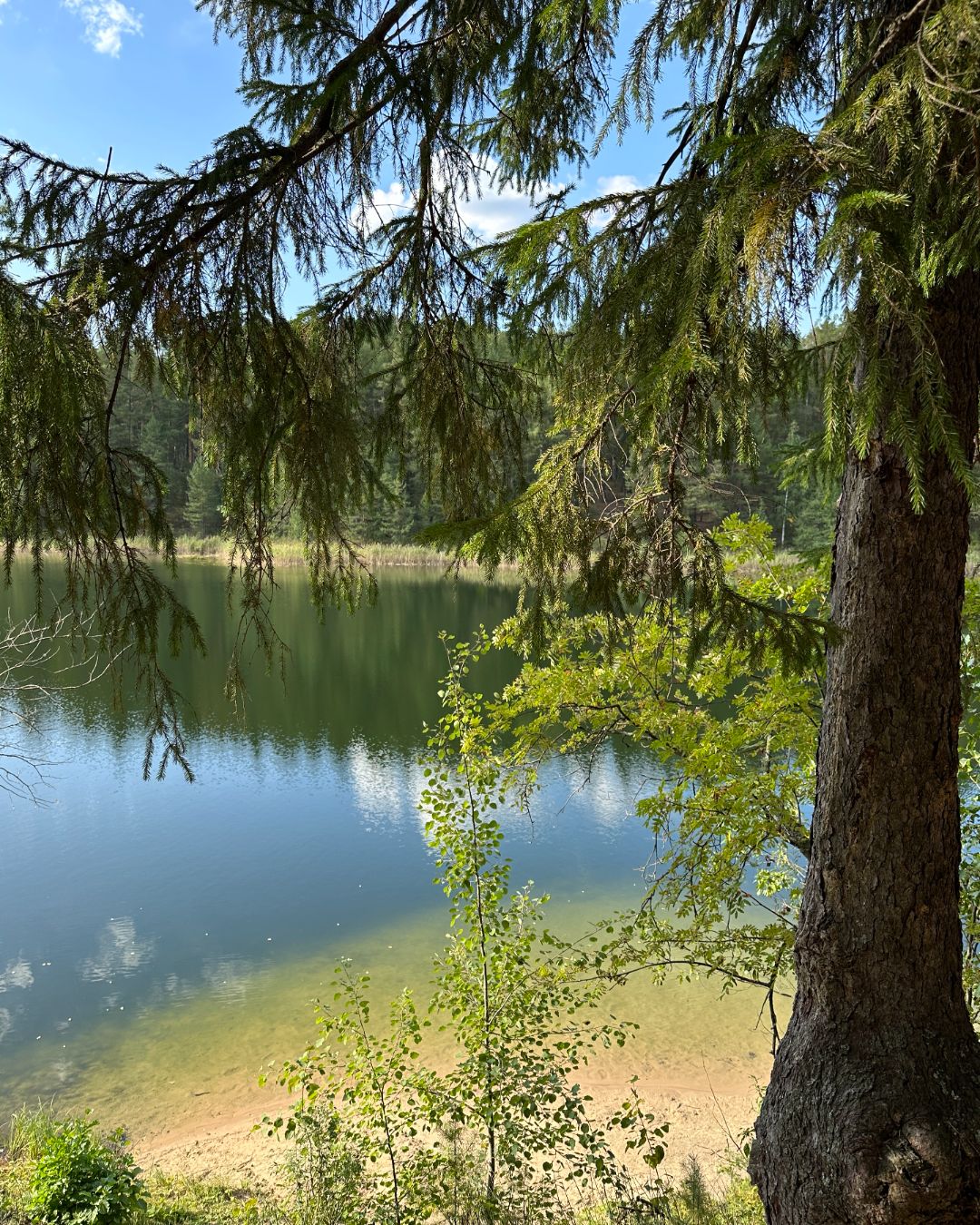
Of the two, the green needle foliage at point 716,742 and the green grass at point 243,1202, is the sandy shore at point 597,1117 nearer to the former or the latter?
the green grass at point 243,1202

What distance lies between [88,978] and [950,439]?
23.0ft

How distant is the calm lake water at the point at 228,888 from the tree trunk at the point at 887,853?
Result: 4.38 ft

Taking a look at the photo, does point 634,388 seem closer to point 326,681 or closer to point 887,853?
point 887,853

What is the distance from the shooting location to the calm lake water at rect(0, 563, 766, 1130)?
551cm

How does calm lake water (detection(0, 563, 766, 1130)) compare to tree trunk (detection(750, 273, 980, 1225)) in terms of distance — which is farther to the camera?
calm lake water (detection(0, 563, 766, 1130))

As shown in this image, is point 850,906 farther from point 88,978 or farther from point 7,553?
point 88,978

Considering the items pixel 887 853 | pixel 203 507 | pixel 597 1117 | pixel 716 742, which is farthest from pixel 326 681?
pixel 203 507

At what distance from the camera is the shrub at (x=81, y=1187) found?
331 cm

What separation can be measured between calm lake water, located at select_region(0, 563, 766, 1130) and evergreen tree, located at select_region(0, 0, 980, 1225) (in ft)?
2.37

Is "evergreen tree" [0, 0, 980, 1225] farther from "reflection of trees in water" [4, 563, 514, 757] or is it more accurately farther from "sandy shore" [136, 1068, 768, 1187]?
"reflection of trees in water" [4, 563, 514, 757]

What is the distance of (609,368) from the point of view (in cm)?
209

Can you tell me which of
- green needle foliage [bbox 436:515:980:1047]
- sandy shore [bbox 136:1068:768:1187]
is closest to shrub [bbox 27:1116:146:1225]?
sandy shore [bbox 136:1068:768:1187]

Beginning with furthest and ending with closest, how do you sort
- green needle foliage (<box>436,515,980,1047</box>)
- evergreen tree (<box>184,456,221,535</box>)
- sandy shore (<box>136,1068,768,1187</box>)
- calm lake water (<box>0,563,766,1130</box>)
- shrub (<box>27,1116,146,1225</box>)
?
evergreen tree (<box>184,456,221,535</box>)
calm lake water (<box>0,563,766,1130</box>)
sandy shore (<box>136,1068,768,1187</box>)
green needle foliage (<box>436,515,980,1047</box>)
shrub (<box>27,1116,146,1225</box>)

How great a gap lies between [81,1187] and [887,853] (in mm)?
3449
